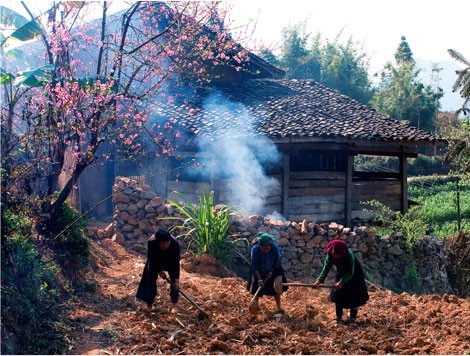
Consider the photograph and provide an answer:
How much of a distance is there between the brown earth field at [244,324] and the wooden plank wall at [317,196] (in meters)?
5.07

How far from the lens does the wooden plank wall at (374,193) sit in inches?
565

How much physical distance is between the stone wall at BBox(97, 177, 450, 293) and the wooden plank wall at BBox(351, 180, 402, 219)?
2.81m

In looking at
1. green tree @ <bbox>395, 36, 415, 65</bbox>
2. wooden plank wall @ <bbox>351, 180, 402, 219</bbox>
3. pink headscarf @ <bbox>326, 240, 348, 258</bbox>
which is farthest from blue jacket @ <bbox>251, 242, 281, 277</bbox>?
green tree @ <bbox>395, 36, 415, 65</bbox>

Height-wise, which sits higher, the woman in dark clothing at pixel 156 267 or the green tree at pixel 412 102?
the green tree at pixel 412 102

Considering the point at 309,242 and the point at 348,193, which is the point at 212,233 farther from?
the point at 348,193

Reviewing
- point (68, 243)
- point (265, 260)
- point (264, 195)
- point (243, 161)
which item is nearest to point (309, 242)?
point (264, 195)

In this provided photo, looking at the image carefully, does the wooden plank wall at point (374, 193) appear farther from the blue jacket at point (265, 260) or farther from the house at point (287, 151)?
the blue jacket at point (265, 260)

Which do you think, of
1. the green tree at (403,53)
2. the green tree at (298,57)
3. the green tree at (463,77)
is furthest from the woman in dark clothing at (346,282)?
the green tree at (403,53)

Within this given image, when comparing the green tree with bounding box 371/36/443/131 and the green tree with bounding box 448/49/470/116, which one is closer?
the green tree with bounding box 448/49/470/116

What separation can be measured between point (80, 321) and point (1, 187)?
6.01ft

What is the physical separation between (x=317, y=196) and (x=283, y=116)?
88.1 inches

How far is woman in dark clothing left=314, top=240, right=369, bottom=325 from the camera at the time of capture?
683 cm

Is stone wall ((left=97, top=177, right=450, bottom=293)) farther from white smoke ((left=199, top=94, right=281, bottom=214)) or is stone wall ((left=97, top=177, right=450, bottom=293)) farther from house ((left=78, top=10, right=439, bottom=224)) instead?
white smoke ((left=199, top=94, right=281, bottom=214))

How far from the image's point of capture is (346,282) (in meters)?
6.88
